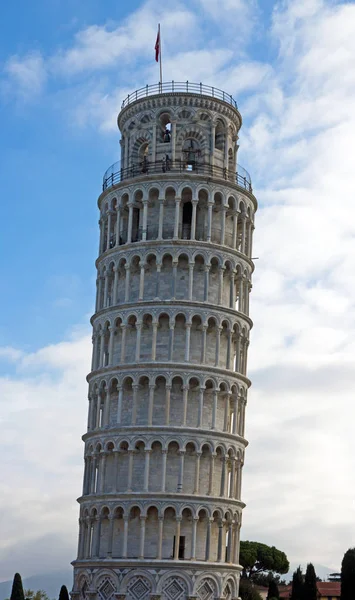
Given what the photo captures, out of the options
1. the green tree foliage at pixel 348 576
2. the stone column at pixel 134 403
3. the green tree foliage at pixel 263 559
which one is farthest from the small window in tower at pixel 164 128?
the green tree foliage at pixel 263 559

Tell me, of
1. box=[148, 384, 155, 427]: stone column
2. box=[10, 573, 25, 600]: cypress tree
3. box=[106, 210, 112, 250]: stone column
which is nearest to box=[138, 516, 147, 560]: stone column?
box=[148, 384, 155, 427]: stone column

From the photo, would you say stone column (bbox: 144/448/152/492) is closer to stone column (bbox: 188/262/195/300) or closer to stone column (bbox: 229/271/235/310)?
stone column (bbox: 188/262/195/300)

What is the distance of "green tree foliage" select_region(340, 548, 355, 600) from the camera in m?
77.9

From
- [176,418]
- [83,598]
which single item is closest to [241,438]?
[176,418]

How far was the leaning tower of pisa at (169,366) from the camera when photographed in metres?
55.7

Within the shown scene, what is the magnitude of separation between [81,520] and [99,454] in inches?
174

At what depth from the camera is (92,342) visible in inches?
2474

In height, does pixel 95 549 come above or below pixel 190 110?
below

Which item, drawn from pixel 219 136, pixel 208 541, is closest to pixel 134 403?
pixel 208 541

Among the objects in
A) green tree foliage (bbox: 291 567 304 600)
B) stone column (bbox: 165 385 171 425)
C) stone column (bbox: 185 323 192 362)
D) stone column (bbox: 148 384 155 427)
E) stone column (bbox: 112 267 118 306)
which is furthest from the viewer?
green tree foliage (bbox: 291 567 304 600)

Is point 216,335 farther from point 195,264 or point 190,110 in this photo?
point 190,110

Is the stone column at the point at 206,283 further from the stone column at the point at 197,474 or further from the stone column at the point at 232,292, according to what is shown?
the stone column at the point at 197,474

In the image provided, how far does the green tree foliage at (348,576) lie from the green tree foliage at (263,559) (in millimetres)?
29905

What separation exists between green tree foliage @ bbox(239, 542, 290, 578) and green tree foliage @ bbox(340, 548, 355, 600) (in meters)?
29.9
